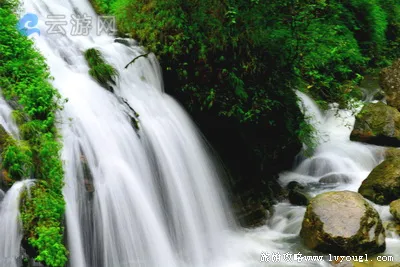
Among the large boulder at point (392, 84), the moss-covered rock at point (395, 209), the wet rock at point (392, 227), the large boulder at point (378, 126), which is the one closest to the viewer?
the wet rock at point (392, 227)

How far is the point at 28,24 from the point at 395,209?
567 centimetres

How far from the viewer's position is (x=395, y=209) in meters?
6.31

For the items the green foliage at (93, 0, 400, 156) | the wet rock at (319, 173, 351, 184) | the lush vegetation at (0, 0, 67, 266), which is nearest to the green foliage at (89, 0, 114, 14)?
the green foliage at (93, 0, 400, 156)

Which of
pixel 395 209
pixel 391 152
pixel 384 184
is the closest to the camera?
pixel 395 209

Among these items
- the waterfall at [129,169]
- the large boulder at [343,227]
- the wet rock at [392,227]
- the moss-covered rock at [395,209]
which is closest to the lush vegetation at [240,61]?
the waterfall at [129,169]

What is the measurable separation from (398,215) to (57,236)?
14.8ft

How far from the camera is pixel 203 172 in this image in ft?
21.4

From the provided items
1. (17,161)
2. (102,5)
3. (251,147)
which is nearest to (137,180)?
(17,161)

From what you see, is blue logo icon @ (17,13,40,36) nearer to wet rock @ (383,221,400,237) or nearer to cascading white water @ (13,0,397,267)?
cascading white water @ (13,0,397,267)

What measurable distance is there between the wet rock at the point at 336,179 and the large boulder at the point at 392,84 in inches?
115

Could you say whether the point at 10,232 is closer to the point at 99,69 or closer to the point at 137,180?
the point at 137,180

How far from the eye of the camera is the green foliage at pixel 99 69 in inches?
240

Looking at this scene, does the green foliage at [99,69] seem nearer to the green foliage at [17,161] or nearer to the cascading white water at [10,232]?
the green foliage at [17,161]

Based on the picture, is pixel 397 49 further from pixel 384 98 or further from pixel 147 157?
pixel 147 157
